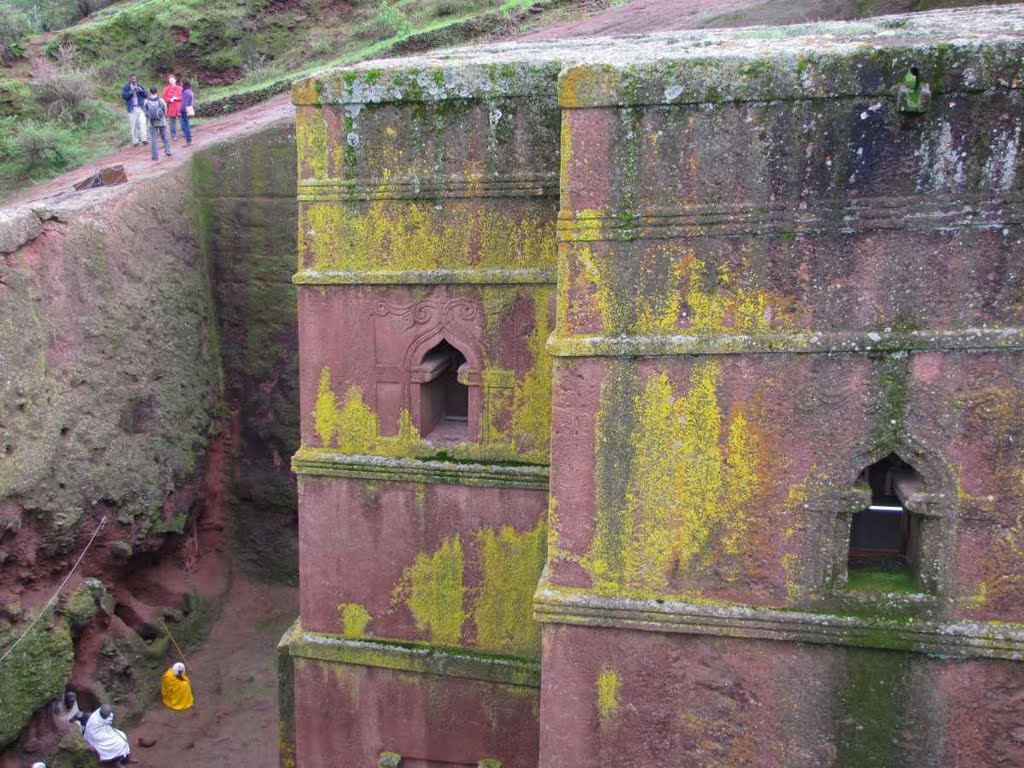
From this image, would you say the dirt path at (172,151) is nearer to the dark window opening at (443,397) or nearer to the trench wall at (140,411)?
the trench wall at (140,411)

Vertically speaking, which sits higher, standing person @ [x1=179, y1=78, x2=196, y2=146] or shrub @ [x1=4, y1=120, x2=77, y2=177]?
standing person @ [x1=179, y1=78, x2=196, y2=146]

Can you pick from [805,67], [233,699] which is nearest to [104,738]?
[233,699]

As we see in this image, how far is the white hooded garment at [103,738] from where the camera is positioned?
8109 mm

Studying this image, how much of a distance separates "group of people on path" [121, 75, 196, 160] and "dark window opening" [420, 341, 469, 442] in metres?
7.64

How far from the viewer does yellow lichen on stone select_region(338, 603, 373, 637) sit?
5.88 m

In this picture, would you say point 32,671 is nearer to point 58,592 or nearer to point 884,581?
point 58,592

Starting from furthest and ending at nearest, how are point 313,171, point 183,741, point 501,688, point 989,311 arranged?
1. point 183,741
2. point 501,688
3. point 313,171
4. point 989,311

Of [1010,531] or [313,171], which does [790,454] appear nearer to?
[1010,531]

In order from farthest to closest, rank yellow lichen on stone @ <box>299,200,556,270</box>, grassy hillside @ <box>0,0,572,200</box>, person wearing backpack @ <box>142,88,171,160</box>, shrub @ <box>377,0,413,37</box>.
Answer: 1. shrub @ <box>377,0,413,37</box>
2. grassy hillside @ <box>0,0,572,200</box>
3. person wearing backpack @ <box>142,88,171,160</box>
4. yellow lichen on stone @ <box>299,200,556,270</box>

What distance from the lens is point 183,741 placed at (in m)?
8.83

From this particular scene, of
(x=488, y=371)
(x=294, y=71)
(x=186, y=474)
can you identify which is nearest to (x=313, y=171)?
(x=488, y=371)

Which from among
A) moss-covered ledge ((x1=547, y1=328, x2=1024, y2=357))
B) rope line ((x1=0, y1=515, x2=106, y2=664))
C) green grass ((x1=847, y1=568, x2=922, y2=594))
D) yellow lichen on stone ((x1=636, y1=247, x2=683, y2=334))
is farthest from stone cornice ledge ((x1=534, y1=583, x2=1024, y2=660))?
rope line ((x1=0, y1=515, x2=106, y2=664))

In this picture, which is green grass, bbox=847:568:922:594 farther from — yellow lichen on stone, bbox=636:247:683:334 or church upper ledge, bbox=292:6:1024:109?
church upper ledge, bbox=292:6:1024:109

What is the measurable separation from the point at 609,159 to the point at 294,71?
49.8ft
